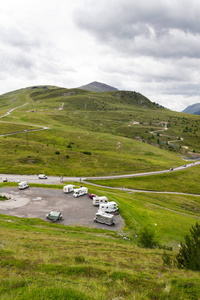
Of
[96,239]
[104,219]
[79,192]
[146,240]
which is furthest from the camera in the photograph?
[79,192]

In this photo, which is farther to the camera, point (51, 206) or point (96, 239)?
point (51, 206)

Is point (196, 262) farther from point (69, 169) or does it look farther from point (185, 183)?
point (185, 183)

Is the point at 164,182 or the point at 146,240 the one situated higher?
the point at 146,240

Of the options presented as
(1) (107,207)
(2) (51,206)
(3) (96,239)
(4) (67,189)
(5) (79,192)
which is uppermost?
(4) (67,189)

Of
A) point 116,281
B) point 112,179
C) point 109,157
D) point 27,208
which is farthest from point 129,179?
point 116,281

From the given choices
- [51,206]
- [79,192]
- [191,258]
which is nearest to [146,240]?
[191,258]

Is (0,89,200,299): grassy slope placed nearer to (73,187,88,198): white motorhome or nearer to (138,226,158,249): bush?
(138,226,158,249): bush

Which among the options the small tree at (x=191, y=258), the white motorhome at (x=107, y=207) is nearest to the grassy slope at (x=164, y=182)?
the white motorhome at (x=107, y=207)

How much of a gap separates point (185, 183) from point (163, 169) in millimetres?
16529

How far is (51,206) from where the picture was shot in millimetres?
44938

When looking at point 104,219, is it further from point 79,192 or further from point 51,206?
point 79,192

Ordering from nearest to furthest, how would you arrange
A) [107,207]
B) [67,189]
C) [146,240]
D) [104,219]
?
[146,240], [104,219], [107,207], [67,189]

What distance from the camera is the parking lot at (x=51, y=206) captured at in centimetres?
3919

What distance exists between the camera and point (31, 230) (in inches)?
1254
